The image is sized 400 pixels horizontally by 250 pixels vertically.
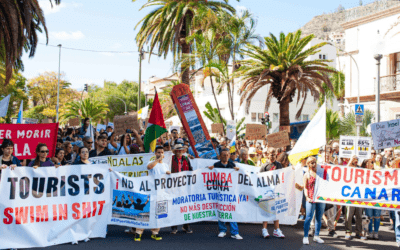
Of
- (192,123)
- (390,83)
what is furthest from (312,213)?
(390,83)

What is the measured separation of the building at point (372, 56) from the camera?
94.2 feet

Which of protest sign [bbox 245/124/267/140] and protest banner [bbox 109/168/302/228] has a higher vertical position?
protest sign [bbox 245/124/267/140]

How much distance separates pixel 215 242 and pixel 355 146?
6542mm

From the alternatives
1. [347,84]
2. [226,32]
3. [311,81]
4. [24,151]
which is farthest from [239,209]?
[347,84]

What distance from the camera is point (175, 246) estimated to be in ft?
23.6

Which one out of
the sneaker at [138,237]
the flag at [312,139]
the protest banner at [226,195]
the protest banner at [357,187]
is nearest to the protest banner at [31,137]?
the protest banner at [226,195]

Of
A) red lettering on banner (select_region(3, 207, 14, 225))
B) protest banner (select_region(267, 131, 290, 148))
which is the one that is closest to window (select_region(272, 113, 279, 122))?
protest banner (select_region(267, 131, 290, 148))

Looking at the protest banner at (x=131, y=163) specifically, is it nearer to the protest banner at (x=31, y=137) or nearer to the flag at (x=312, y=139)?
the protest banner at (x=31, y=137)

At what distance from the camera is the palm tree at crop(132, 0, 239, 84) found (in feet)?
70.7

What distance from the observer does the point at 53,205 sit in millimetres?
6988

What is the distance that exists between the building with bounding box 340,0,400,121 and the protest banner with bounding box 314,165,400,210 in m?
22.0

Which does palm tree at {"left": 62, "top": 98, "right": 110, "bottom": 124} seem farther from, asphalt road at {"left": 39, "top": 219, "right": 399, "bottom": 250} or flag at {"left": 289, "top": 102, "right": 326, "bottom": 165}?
flag at {"left": 289, "top": 102, "right": 326, "bottom": 165}

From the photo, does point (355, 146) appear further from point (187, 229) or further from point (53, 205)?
point (53, 205)

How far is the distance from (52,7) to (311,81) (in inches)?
425
